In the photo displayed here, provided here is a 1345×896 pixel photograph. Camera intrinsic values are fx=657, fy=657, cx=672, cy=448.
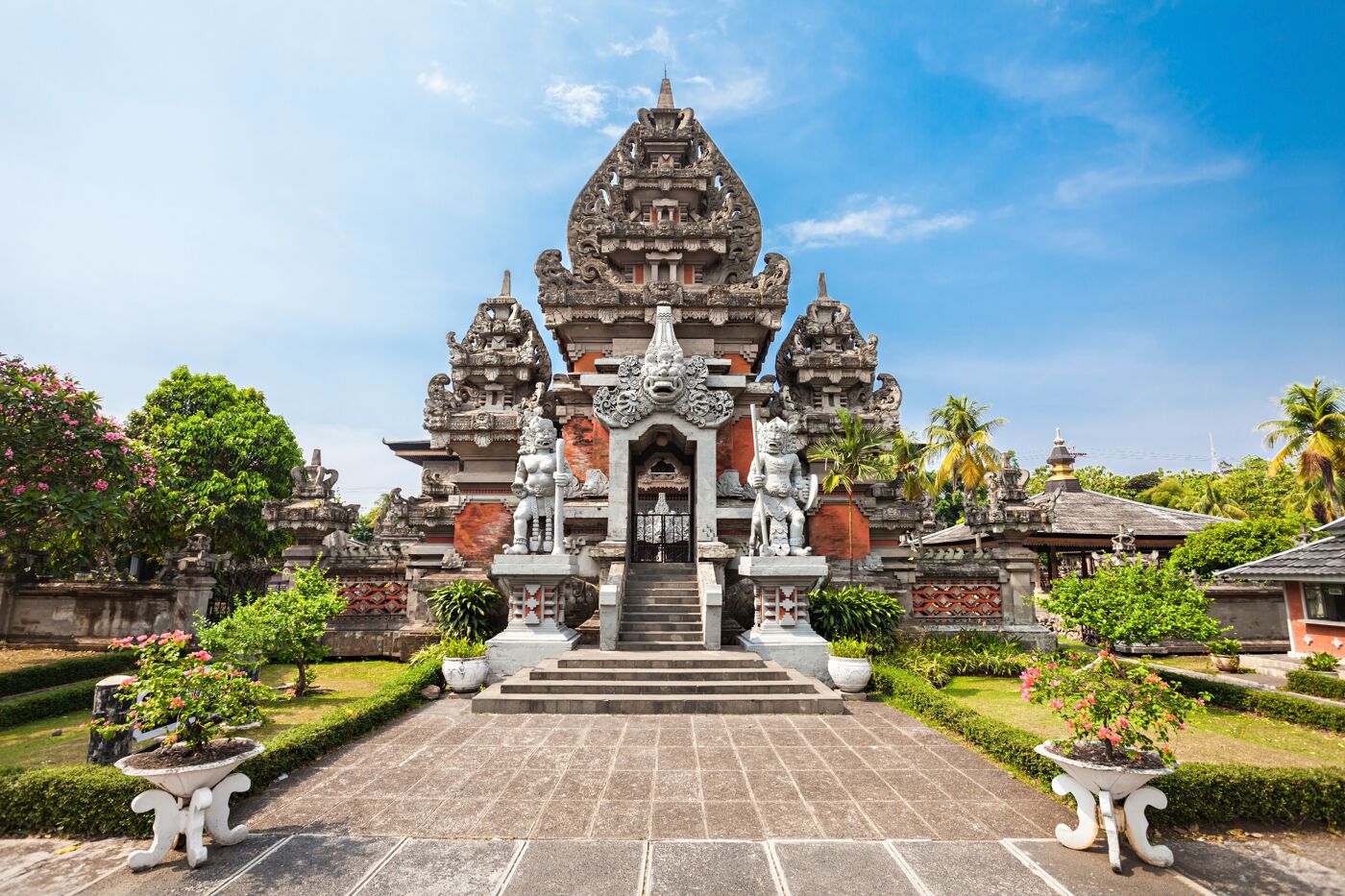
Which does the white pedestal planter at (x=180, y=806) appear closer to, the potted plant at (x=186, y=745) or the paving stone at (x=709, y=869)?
the potted plant at (x=186, y=745)

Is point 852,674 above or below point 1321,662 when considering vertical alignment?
above

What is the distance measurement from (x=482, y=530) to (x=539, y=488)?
3.63m

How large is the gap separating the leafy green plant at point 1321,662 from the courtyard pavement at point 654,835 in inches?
449

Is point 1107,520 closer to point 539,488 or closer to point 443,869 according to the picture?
point 539,488

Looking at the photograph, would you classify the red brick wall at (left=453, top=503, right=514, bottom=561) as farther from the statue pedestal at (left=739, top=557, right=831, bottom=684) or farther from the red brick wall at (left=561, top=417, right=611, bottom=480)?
the statue pedestal at (left=739, top=557, right=831, bottom=684)

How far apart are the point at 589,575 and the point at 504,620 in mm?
2047

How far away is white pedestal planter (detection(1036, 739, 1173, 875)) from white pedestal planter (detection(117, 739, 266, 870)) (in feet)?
20.8

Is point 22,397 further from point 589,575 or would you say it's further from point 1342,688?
point 1342,688

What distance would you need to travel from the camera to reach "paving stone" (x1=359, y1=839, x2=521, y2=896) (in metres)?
4.41

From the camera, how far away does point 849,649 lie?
11.0 meters

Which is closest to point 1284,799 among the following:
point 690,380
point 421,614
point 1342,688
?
point 1342,688

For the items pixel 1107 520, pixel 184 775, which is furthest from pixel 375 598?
pixel 1107 520

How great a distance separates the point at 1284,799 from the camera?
217 inches

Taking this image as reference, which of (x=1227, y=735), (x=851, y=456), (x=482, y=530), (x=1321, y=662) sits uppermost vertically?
(x=851, y=456)
